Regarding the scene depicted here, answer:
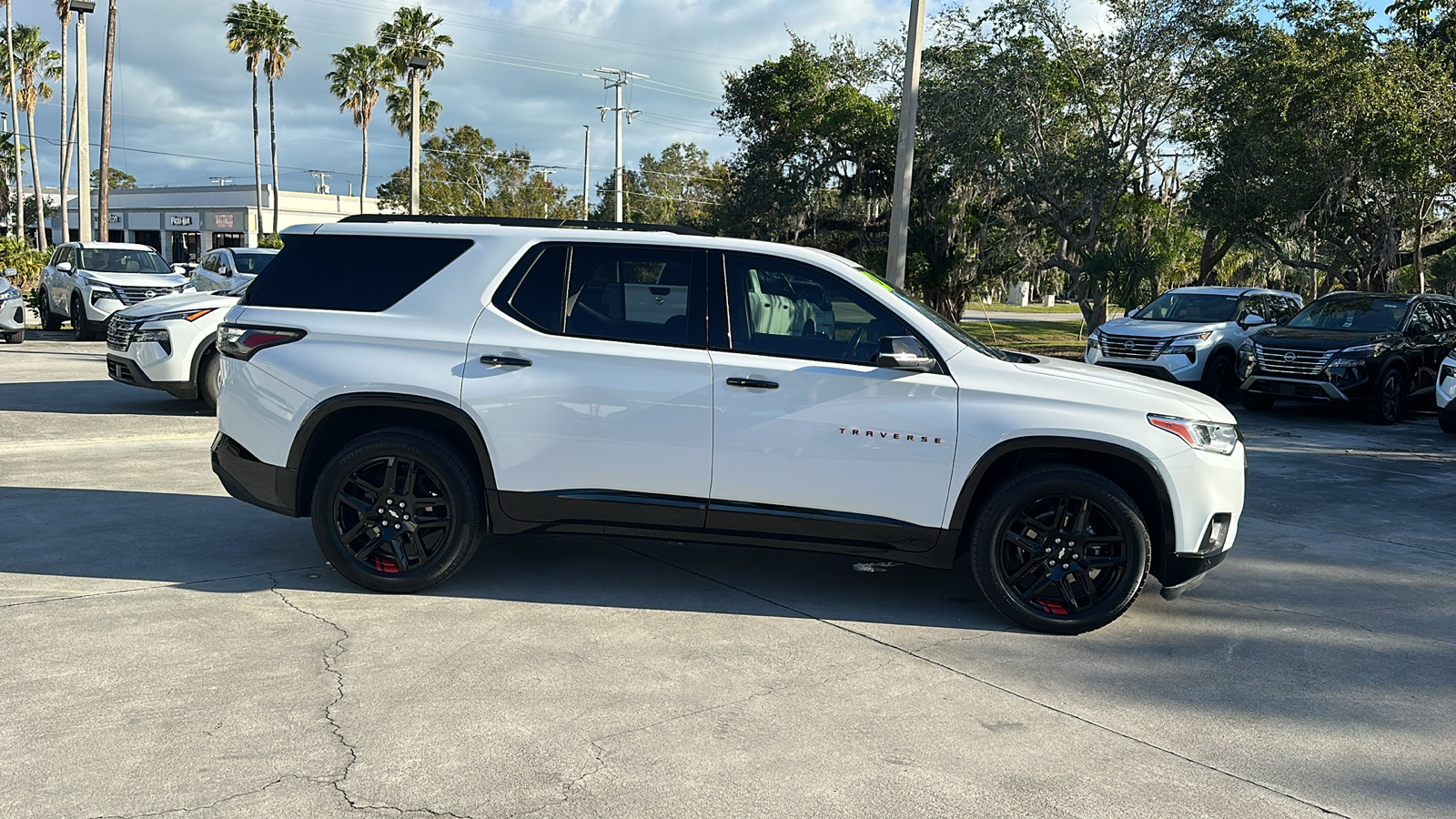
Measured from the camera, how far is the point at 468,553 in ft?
18.4

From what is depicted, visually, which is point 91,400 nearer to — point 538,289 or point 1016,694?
point 538,289

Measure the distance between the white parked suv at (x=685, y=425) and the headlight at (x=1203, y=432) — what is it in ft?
0.04

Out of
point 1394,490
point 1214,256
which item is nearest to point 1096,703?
point 1394,490

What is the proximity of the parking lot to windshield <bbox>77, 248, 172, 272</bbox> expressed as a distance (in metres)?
15.1

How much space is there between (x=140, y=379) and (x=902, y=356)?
29.2 ft

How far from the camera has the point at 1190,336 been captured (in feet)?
52.6

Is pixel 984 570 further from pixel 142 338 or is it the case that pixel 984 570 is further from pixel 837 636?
pixel 142 338

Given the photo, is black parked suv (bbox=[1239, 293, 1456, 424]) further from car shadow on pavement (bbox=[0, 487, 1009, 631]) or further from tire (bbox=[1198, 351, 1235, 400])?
car shadow on pavement (bbox=[0, 487, 1009, 631])

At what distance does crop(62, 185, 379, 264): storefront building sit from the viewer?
69.1 meters

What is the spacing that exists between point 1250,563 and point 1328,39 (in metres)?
18.0

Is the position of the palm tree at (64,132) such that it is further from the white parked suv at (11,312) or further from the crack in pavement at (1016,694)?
the crack in pavement at (1016,694)

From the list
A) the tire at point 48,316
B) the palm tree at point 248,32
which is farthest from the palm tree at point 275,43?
the tire at point 48,316

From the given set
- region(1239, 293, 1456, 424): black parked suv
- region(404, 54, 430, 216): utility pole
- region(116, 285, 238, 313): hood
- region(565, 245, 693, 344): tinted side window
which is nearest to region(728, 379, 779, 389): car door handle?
region(565, 245, 693, 344): tinted side window

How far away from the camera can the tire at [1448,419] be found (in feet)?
42.8
